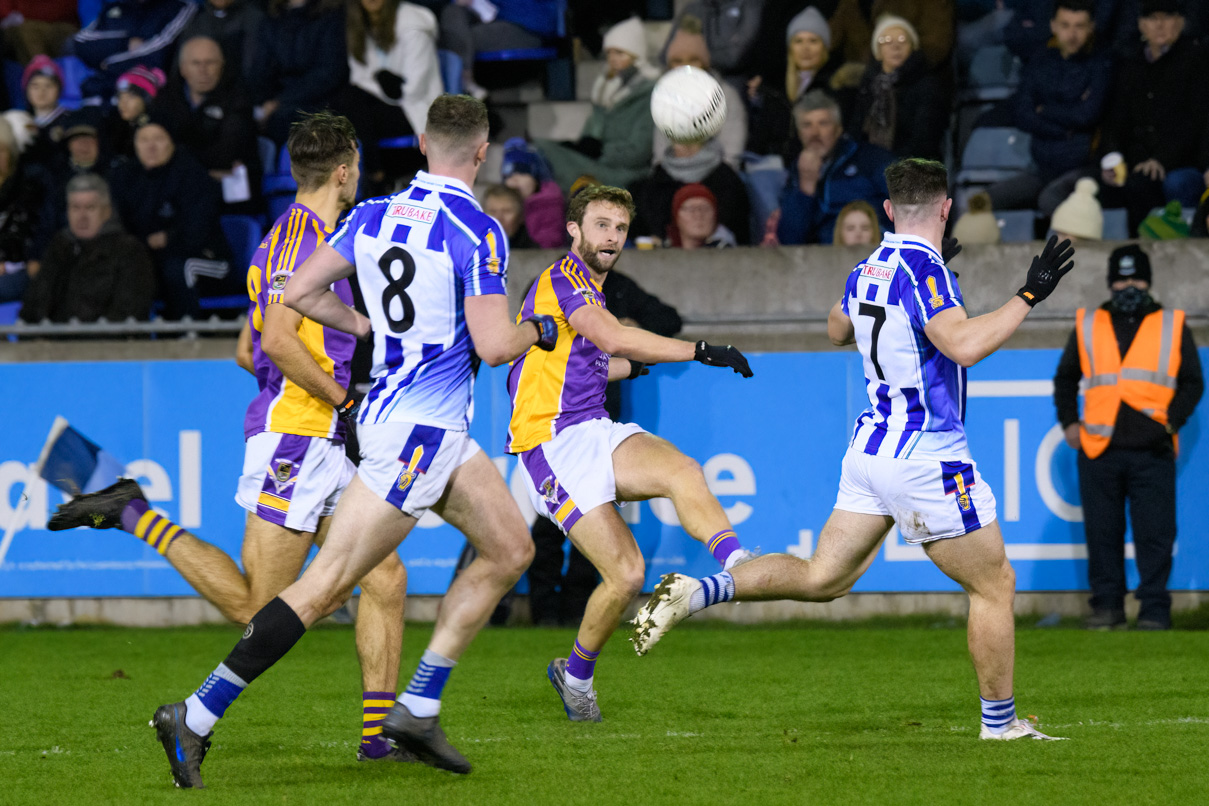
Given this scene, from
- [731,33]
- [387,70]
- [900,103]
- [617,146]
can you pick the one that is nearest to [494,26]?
[387,70]

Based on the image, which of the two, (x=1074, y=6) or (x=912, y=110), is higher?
(x=1074, y=6)

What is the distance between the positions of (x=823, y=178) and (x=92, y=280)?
5692 millimetres

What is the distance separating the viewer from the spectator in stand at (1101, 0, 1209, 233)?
38.8 ft

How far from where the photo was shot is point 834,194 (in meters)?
12.1

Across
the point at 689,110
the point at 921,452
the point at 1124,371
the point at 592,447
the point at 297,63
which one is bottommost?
the point at 1124,371

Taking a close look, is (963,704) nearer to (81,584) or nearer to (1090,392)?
(1090,392)

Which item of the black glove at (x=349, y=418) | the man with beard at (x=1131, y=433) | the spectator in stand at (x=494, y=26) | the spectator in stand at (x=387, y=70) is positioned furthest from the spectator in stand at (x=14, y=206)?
the man with beard at (x=1131, y=433)

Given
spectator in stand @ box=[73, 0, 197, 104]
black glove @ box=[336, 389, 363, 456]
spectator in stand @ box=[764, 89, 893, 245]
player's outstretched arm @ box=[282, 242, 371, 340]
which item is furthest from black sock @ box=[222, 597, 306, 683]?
spectator in stand @ box=[73, 0, 197, 104]

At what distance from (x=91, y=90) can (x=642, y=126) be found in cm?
543

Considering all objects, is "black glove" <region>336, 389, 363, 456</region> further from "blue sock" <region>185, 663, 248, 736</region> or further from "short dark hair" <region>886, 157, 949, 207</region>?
"short dark hair" <region>886, 157, 949, 207</region>

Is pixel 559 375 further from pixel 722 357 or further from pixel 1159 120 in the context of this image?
pixel 1159 120

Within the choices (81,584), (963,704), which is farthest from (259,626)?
(81,584)

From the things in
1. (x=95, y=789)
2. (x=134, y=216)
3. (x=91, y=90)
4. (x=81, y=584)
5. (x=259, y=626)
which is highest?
(x=91, y=90)

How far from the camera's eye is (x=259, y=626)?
16.6 feet
